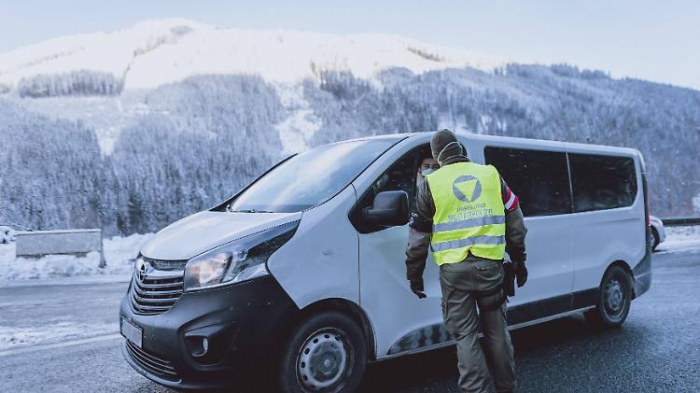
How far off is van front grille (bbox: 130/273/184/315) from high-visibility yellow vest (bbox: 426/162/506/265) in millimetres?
1509

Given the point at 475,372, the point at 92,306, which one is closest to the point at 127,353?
the point at 475,372

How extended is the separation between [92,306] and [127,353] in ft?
14.3

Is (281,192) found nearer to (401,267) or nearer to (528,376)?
(401,267)

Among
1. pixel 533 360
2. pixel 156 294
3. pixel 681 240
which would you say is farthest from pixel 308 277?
pixel 681 240

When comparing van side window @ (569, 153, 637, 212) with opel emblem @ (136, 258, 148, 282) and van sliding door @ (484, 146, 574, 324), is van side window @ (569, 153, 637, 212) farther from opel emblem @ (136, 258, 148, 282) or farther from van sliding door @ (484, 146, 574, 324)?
opel emblem @ (136, 258, 148, 282)

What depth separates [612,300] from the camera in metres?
5.16

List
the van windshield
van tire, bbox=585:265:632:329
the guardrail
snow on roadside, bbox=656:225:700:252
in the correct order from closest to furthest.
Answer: the van windshield → van tire, bbox=585:265:632:329 → snow on roadside, bbox=656:225:700:252 → the guardrail

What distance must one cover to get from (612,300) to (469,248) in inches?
123

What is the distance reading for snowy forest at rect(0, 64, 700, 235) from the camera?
47.9 meters

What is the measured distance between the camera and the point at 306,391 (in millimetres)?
2971

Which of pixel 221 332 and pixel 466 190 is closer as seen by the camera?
pixel 221 332

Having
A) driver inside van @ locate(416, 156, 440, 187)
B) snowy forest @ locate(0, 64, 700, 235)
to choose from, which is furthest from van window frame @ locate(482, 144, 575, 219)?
snowy forest @ locate(0, 64, 700, 235)

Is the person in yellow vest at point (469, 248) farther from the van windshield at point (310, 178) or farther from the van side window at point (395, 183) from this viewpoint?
the van windshield at point (310, 178)

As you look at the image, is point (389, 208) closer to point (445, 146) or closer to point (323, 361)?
point (445, 146)
